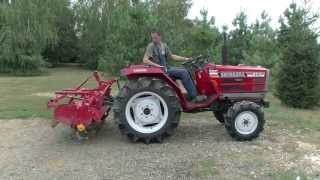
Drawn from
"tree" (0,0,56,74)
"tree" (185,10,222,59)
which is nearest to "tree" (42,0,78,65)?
"tree" (0,0,56,74)

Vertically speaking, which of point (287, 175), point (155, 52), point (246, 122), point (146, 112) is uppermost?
point (155, 52)

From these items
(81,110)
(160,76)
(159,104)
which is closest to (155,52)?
(160,76)

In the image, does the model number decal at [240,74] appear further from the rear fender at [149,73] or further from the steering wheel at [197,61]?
the rear fender at [149,73]

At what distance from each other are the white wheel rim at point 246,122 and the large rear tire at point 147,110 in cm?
93

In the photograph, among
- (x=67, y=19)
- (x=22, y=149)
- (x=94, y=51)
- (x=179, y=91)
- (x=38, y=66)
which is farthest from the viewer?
(x=67, y=19)

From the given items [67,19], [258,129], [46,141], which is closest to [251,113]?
[258,129]

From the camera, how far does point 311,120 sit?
9.53 metres

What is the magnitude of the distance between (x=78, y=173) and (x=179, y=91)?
2332 mm

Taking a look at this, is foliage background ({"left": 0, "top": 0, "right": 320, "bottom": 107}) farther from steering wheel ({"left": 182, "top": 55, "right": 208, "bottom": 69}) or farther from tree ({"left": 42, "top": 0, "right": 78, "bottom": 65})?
steering wheel ({"left": 182, "top": 55, "right": 208, "bottom": 69})

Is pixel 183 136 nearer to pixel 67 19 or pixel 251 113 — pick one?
pixel 251 113

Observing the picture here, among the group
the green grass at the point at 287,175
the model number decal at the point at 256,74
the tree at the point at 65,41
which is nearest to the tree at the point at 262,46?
the model number decal at the point at 256,74

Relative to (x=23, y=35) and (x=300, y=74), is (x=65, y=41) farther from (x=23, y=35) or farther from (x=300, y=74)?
(x=300, y=74)

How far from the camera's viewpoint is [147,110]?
7547 mm

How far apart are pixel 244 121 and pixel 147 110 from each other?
1.50m
